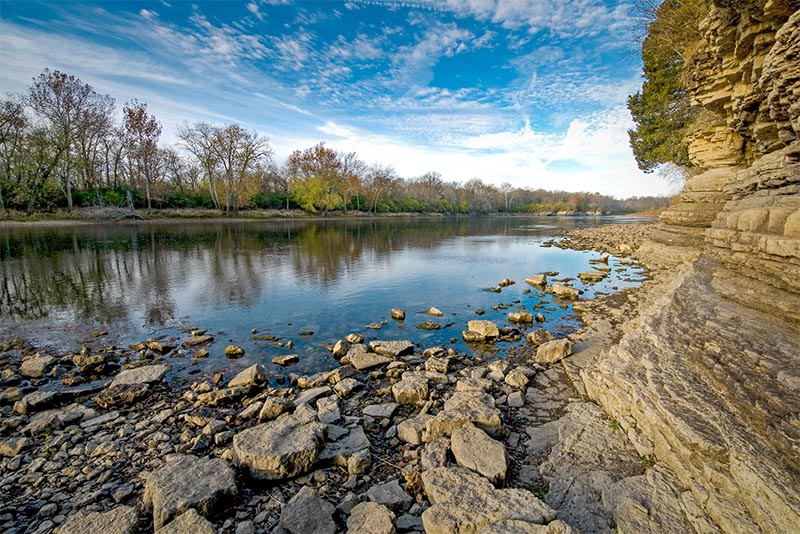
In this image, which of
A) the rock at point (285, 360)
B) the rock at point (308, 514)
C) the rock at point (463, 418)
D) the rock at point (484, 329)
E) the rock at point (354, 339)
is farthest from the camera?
the rock at point (484, 329)

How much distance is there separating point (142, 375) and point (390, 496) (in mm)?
5277

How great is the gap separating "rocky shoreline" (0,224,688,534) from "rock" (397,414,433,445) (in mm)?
25

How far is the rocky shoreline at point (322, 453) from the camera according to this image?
3.19 meters

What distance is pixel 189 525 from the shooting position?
297cm

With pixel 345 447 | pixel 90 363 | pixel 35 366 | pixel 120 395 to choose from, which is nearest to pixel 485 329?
pixel 345 447

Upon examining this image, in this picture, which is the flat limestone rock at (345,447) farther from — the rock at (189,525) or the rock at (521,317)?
the rock at (521,317)

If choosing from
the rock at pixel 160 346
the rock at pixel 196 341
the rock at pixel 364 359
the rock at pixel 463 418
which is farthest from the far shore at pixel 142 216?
the rock at pixel 463 418

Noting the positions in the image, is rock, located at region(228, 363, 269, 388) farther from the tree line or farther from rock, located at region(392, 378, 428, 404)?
the tree line

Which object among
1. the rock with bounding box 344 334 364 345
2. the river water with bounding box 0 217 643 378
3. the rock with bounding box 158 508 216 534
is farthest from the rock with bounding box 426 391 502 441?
the rock with bounding box 344 334 364 345

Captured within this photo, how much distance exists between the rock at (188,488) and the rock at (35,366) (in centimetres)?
471

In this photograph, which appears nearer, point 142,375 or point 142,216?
point 142,375

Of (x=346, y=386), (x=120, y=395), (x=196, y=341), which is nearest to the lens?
(x=120, y=395)

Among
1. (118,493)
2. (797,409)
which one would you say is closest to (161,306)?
(118,493)

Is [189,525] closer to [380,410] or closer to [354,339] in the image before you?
[380,410]
